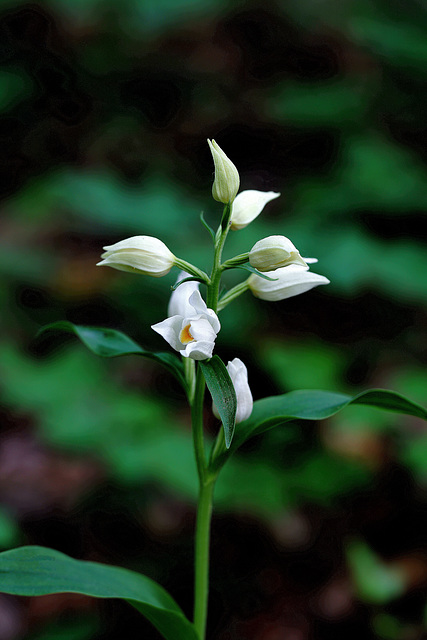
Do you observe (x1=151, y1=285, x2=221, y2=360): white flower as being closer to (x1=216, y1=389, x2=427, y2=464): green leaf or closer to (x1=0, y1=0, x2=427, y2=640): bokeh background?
(x1=216, y1=389, x2=427, y2=464): green leaf

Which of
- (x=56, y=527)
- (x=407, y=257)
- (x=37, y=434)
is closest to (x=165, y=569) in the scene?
(x=56, y=527)

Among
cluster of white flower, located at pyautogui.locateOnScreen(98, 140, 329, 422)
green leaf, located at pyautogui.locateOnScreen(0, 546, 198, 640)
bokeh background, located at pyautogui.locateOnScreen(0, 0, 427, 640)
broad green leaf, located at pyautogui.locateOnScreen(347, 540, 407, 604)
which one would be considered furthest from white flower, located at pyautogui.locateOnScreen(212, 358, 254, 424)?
broad green leaf, located at pyautogui.locateOnScreen(347, 540, 407, 604)

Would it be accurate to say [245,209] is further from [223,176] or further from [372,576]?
[372,576]

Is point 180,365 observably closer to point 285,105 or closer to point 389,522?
point 389,522

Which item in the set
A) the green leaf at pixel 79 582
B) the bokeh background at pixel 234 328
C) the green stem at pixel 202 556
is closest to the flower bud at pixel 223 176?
the green stem at pixel 202 556

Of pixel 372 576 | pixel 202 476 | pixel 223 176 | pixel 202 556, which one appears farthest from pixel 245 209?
pixel 372 576

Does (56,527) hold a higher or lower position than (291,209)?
lower
